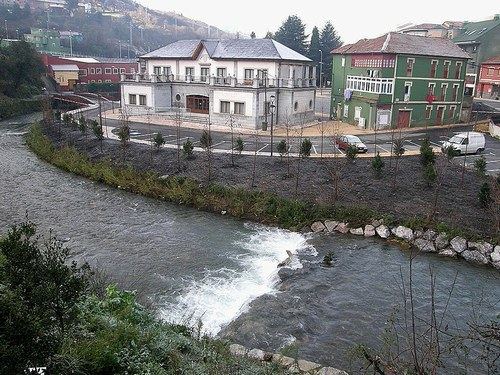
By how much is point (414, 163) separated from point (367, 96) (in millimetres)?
14781

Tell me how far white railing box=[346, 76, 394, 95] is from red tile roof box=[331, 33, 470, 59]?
7.49 ft

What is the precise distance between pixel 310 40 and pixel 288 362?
71.8 metres

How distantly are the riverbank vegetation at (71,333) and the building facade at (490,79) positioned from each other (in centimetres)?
5908

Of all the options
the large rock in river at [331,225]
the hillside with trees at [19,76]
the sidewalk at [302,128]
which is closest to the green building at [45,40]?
the hillside with trees at [19,76]

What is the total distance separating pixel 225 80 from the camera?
3941 cm

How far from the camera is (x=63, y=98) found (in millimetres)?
54750

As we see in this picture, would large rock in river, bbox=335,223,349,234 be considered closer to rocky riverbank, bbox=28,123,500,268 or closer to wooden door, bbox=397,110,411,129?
rocky riverbank, bbox=28,123,500,268

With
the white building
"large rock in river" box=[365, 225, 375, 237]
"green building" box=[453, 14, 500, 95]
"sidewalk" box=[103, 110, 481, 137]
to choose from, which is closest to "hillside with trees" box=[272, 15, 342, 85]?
"green building" box=[453, 14, 500, 95]

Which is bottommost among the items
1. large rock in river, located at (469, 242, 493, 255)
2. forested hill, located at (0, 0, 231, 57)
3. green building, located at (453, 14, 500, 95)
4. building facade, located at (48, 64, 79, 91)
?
large rock in river, located at (469, 242, 493, 255)

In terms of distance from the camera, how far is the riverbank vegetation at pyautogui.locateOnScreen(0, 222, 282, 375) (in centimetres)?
556

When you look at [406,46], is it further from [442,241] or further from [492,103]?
[442,241]

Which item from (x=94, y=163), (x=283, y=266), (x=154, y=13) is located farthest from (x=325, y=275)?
(x=154, y=13)

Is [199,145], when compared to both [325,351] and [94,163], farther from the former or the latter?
[325,351]

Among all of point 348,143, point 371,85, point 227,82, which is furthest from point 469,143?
point 227,82
